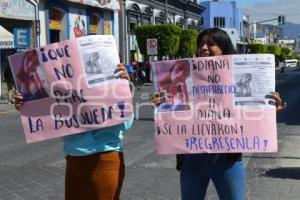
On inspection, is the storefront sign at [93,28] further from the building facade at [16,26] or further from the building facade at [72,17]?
the building facade at [16,26]

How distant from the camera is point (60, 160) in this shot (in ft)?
31.9

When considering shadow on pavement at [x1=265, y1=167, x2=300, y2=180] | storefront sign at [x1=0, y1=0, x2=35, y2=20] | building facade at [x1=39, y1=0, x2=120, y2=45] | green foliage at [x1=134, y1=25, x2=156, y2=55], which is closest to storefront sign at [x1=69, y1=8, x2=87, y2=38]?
building facade at [x1=39, y1=0, x2=120, y2=45]

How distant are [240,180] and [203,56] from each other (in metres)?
0.88

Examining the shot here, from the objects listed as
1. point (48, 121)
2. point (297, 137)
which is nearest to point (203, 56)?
point (48, 121)

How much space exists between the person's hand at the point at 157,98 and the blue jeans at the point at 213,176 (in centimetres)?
44

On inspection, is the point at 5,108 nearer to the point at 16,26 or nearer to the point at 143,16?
the point at 16,26

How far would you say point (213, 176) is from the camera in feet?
13.3

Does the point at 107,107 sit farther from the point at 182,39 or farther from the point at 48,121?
the point at 182,39

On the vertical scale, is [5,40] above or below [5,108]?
above

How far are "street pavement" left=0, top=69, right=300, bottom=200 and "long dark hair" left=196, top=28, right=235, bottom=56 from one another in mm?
2995

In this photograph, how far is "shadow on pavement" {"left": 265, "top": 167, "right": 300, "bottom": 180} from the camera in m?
8.07

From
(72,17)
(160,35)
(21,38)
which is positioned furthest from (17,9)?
(160,35)

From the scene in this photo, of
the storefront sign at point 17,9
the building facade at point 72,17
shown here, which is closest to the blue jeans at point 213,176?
the storefront sign at point 17,9

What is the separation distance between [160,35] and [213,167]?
39881 millimetres
